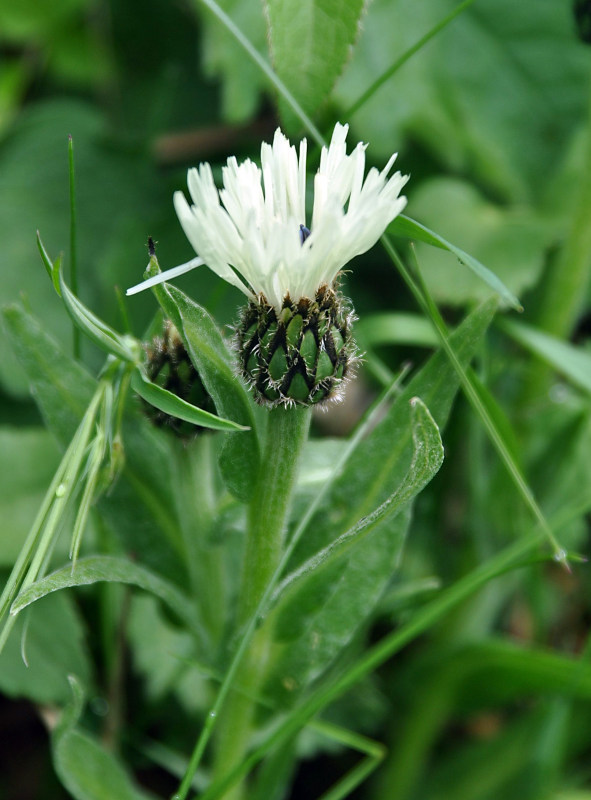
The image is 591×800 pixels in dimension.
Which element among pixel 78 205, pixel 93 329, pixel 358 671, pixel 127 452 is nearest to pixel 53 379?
pixel 127 452

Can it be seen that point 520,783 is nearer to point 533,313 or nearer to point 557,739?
point 557,739

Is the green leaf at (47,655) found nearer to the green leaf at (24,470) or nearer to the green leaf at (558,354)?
the green leaf at (24,470)

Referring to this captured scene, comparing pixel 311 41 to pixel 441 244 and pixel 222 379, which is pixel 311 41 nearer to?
pixel 441 244

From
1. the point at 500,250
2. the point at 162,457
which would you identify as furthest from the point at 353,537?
the point at 500,250

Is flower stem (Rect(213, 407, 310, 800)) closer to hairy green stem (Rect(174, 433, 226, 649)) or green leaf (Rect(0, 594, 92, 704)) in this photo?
hairy green stem (Rect(174, 433, 226, 649))

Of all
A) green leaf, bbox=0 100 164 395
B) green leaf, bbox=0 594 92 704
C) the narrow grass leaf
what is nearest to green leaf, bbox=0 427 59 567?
green leaf, bbox=0 594 92 704

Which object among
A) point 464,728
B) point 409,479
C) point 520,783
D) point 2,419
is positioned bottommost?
point 464,728

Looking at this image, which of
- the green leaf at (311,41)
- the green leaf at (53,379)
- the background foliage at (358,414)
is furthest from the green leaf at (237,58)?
the green leaf at (53,379)
